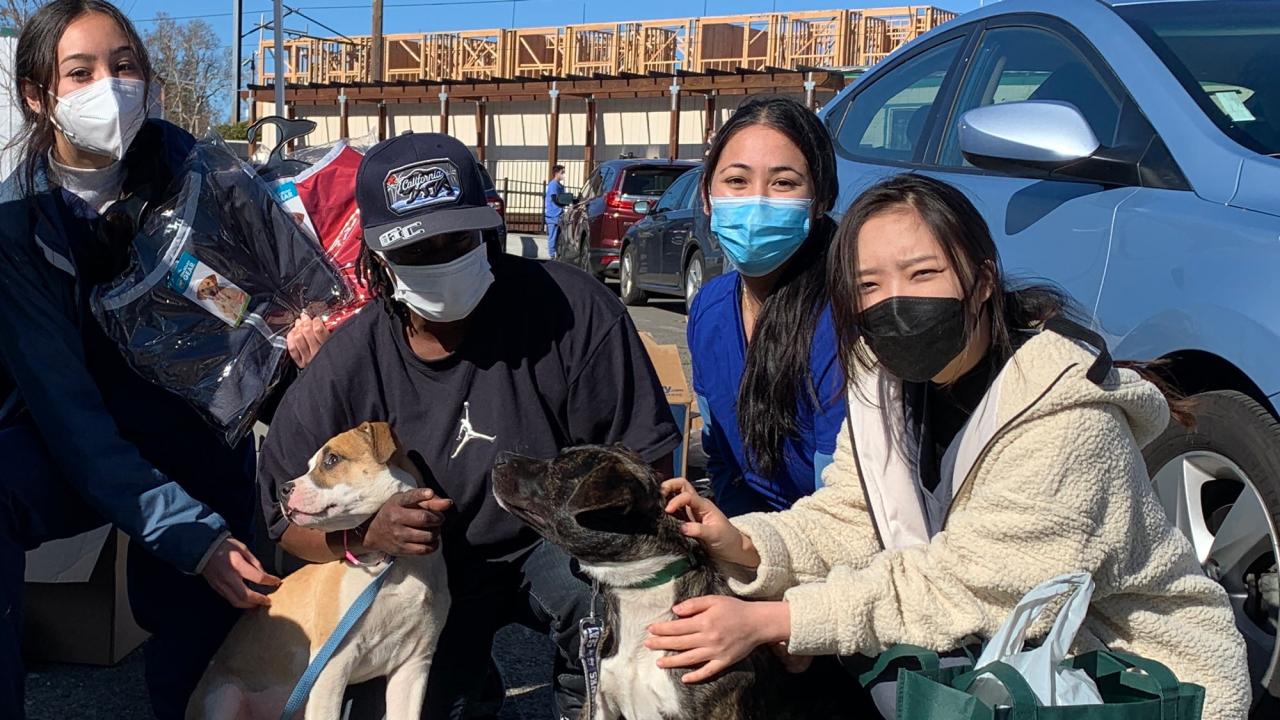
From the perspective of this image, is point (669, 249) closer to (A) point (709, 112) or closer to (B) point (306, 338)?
(B) point (306, 338)

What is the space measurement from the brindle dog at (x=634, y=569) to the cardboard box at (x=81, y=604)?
1766mm

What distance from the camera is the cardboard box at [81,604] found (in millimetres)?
3756

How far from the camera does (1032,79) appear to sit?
439 cm

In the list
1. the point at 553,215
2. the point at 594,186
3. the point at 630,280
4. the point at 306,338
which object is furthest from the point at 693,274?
the point at 553,215

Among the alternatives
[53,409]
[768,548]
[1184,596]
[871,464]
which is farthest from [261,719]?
[1184,596]

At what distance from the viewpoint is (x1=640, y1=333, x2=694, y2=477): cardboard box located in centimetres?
526

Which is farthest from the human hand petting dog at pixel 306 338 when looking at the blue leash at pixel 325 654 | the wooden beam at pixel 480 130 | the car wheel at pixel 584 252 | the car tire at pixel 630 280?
the wooden beam at pixel 480 130

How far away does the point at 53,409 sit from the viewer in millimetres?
3037

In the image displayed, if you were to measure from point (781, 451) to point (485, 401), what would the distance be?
2.79 ft

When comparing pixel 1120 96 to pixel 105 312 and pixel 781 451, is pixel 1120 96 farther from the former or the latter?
pixel 105 312

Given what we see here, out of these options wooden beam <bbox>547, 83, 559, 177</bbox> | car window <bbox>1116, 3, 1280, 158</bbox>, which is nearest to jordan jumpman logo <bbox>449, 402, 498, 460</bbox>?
car window <bbox>1116, 3, 1280, 158</bbox>

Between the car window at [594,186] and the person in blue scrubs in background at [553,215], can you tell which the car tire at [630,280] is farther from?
the person in blue scrubs in background at [553,215]

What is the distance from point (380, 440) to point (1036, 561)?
1661 millimetres

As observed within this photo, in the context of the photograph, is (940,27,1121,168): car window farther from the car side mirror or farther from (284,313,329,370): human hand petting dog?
(284,313,329,370): human hand petting dog
